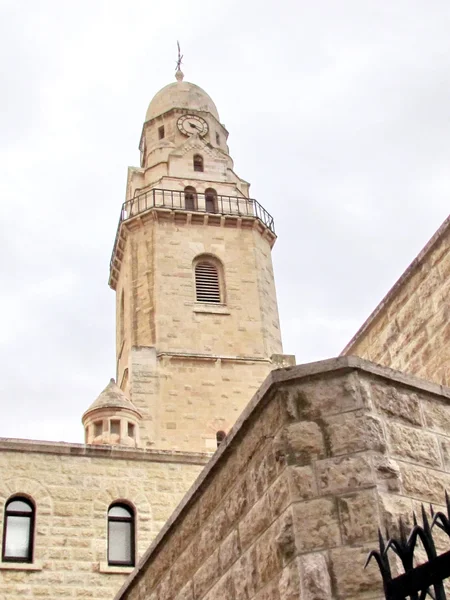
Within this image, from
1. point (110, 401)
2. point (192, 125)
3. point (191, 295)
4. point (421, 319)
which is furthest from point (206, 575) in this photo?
point (192, 125)

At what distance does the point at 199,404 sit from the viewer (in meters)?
24.0

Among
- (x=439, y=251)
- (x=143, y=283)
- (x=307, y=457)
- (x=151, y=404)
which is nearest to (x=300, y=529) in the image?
(x=307, y=457)

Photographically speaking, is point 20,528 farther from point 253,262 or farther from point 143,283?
point 253,262

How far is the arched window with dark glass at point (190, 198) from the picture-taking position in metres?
29.0

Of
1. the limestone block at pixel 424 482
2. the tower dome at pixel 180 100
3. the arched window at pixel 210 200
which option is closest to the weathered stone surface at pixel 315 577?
the limestone block at pixel 424 482

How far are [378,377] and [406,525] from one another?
869 mm

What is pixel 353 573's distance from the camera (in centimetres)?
408

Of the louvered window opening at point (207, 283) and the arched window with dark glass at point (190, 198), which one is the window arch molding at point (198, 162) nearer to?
the arched window with dark glass at point (190, 198)

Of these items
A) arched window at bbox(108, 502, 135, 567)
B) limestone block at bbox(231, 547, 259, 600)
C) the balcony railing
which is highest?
the balcony railing

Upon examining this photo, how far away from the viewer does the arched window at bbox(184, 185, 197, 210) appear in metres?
29.0

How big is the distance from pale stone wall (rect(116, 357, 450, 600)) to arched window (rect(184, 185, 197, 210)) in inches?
939

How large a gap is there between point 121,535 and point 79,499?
3.13ft

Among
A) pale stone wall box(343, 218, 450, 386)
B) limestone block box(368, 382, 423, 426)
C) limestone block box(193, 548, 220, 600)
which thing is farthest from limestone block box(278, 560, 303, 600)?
pale stone wall box(343, 218, 450, 386)

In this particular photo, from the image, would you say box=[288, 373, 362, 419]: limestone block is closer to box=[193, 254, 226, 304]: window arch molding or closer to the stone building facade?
the stone building facade
